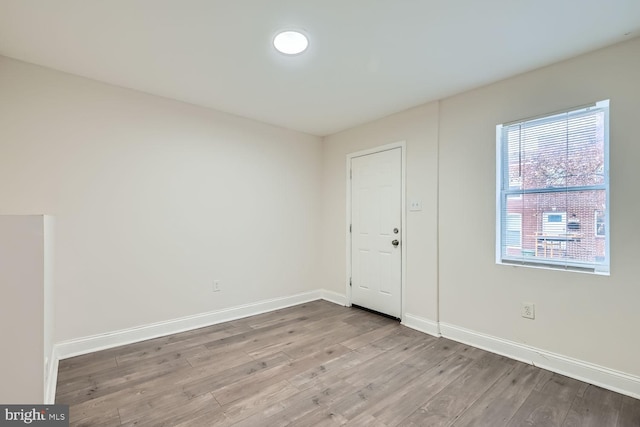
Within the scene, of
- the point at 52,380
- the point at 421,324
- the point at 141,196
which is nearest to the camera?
the point at 52,380

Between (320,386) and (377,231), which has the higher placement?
(377,231)

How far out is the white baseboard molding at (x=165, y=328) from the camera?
2566mm

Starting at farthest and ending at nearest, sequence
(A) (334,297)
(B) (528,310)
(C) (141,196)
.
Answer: (A) (334,297) → (C) (141,196) → (B) (528,310)

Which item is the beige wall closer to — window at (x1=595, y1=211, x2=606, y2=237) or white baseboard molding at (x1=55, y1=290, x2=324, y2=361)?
window at (x1=595, y1=211, x2=606, y2=237)

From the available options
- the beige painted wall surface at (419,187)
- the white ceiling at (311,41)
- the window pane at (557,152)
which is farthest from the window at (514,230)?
the white ceiling at (311,41)

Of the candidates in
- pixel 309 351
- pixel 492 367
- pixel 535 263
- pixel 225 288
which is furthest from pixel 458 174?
pixel 225 288

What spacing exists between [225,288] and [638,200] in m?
3.73

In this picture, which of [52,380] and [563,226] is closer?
[52,380]

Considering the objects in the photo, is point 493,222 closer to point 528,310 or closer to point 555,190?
point 555,190

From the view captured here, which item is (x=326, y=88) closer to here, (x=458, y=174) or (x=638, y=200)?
(x=458, y=174)

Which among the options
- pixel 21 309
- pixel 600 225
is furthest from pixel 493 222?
pixel 21 309

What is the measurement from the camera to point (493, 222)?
2695mm

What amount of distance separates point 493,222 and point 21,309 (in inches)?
129

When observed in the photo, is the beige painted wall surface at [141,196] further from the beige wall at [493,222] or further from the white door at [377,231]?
the beige wall at [493,222]
